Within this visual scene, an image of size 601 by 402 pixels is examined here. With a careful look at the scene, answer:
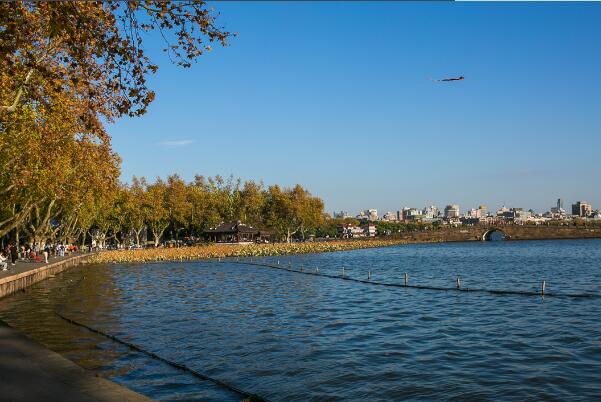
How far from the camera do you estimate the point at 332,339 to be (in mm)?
21312

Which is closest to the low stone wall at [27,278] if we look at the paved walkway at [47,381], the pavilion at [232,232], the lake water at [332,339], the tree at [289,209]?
the lake water at [332,339]

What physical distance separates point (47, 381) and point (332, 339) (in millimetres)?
11583

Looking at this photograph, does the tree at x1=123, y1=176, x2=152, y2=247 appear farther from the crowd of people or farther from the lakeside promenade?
the lakeside promenade

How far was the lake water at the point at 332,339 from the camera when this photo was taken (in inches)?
Answer: 578

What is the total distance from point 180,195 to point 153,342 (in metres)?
92.8

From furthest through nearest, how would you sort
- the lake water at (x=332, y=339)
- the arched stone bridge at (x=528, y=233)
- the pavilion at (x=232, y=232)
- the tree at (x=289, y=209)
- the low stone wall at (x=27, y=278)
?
the arched stone bridge at (x=528, y=233)
the tree at (x=289, y=209)
the pavilion at (x=232, y=232)
the low stone wall at (x=27, y=278)
the lake water at (x=332, y=339)

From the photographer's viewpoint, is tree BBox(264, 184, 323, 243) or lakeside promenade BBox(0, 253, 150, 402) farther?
tree BBox(264, 184, 323, 243)

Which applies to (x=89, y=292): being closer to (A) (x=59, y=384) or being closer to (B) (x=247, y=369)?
(B) (x=247, y=369)

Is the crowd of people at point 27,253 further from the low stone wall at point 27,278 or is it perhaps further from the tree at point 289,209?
the tree at point 289,209

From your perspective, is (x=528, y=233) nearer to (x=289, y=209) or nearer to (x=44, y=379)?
(x=289, y=209)

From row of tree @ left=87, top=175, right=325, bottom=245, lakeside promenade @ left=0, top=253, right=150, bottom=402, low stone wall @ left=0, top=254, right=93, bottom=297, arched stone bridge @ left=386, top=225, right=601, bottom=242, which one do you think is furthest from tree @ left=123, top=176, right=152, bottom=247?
arched stone bridge @ left=386, top=225, right=601, bottom=242

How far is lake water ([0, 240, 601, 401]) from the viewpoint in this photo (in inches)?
578

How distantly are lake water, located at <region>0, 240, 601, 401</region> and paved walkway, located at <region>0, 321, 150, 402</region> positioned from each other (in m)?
1.72

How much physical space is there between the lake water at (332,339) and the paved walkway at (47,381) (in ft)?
5.64
